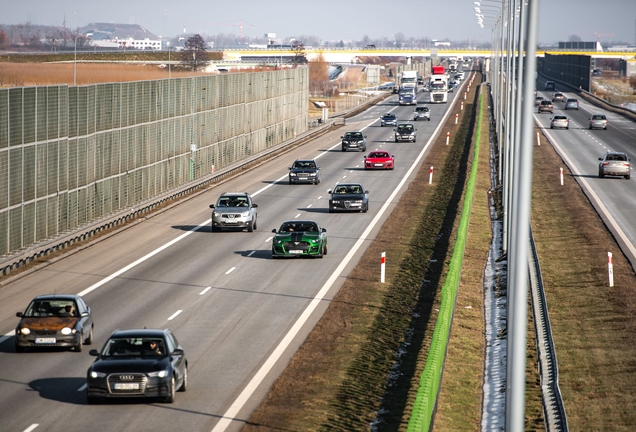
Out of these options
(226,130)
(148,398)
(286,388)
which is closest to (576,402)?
(286,388)

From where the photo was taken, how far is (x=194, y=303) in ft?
99.1

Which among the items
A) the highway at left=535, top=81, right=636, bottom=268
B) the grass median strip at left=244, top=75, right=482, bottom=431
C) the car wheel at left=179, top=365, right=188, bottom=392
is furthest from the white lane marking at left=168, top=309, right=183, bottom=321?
the highway at left=535, top=81, right=636, bottom=268

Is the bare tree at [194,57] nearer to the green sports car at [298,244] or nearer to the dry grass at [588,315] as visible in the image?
the dry grass at [588,315]

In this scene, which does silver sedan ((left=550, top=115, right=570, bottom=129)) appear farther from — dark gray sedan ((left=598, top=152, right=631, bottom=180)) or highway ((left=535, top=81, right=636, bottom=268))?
dark gray sedan ((left=598, top=152, right=631, bottom=180))

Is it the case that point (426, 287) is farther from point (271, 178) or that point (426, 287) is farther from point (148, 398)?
point (271, 178)

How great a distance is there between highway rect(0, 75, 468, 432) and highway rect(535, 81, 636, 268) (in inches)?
408

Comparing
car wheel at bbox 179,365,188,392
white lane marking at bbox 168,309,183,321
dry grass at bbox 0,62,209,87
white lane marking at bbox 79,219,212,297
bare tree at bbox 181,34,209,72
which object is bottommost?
white lane marking at bbox 79,219,212,297

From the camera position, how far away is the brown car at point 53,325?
24047 mm

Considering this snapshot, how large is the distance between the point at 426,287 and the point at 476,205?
21626mm

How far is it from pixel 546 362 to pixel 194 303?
10579 millimetres

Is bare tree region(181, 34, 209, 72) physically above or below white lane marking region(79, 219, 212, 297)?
above

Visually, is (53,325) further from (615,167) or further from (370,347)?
(615,167)

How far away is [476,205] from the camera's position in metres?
53.9

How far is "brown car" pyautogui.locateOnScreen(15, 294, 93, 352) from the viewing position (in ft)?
78.9
